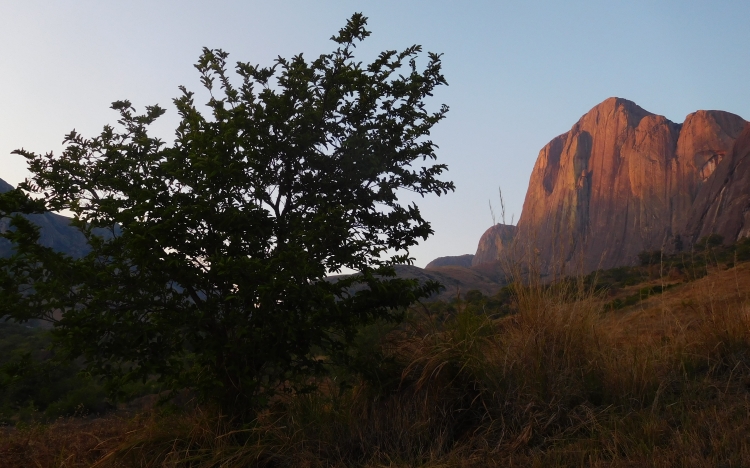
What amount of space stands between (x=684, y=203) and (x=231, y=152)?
94480 mm

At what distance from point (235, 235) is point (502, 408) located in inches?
108

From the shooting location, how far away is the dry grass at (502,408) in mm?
4266

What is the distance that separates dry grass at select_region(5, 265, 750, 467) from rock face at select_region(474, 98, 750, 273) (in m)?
69.8

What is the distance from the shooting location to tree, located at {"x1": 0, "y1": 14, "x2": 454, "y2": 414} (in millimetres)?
4766

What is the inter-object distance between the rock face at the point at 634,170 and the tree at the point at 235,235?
6975 centimetres

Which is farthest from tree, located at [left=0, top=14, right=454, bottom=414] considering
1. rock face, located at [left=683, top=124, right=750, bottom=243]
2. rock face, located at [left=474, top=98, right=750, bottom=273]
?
rock face, located at [left=474, top=98, right=750, bottom=273]

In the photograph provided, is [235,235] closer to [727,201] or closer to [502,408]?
[502,408]

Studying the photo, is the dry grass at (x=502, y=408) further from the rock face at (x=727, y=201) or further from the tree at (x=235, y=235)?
the rock face at (x=727, y=201)

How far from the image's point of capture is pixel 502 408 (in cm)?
475

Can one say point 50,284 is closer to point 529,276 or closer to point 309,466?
point 309,466

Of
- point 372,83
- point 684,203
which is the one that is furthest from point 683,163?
point 372,83

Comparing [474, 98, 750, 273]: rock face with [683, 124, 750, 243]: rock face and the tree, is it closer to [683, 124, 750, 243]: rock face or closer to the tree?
[683, 124, 750, 243]: rock face

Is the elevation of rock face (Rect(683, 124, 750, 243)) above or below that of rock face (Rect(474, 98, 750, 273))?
below

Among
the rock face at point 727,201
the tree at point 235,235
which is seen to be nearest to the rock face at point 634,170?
the rock face at point 727,201
